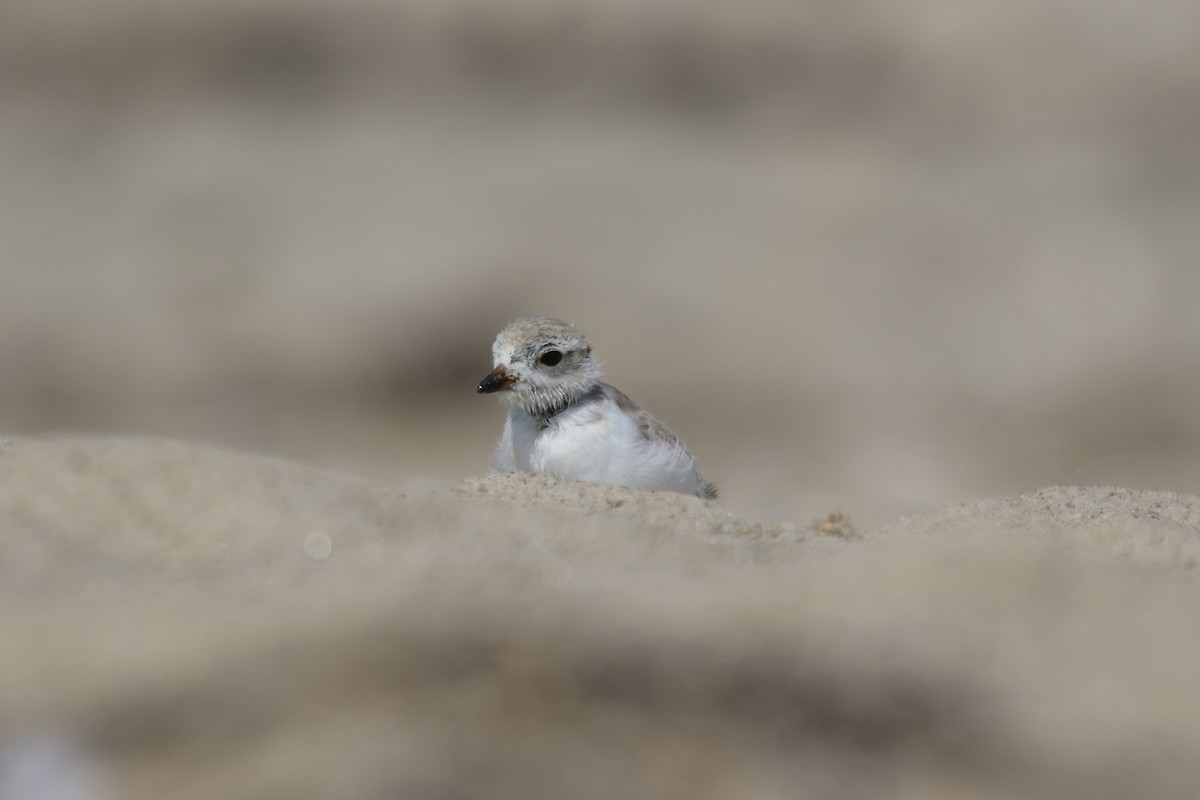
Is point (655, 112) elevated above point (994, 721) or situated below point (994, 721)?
above

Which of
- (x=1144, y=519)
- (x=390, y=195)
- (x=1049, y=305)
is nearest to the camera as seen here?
(x=1144, y=519)

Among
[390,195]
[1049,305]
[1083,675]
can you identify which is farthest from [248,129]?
[1083,675]

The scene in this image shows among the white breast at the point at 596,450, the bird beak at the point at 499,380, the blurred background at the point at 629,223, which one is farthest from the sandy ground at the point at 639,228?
the bird beak at the point at 499,380

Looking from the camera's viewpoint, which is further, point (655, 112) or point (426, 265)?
point (655, 112)

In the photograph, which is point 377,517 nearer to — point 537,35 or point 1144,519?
point 1144,519

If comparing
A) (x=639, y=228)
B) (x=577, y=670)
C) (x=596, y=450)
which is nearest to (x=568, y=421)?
(x=596, y=450)

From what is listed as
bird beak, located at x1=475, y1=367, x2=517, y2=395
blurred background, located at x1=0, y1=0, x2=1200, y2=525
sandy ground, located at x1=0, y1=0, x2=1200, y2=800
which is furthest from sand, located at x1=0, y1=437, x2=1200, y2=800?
blurred background, located at x1=0, y1=0, x2=1200, y2=525

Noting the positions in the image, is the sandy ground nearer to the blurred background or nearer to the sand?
the blurred background

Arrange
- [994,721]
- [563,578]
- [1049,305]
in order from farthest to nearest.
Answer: [1049,305] < [563,578] < [994,721]
